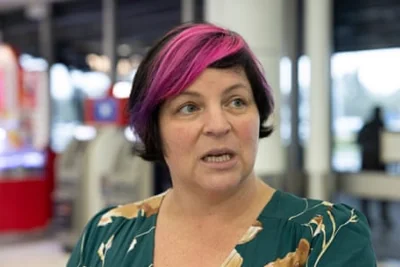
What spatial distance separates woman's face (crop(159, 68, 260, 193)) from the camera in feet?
3.87

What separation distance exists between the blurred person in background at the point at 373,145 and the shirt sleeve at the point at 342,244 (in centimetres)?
404

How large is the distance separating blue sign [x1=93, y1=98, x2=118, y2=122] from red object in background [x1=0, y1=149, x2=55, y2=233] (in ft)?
4.69

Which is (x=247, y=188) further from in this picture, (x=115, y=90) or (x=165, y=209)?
(x=115, y=90)

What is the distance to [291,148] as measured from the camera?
18.0 feet

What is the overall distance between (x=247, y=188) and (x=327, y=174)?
12.9ft

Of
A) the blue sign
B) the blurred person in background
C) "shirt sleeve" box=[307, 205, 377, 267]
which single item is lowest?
the blurred person in background

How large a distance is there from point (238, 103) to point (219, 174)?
0.15 m

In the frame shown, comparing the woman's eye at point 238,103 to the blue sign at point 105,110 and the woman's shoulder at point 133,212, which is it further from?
the blue sign at point 105,110

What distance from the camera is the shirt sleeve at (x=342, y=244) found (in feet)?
3.71

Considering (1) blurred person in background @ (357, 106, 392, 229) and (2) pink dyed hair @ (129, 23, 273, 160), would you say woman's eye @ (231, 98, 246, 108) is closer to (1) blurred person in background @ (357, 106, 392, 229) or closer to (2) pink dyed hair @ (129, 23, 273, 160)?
(2) pink dyed hair @ (129, 23, 273, 160)

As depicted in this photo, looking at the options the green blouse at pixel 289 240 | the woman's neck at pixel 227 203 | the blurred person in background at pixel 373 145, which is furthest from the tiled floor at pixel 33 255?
the woman's neck at pixel 227 203

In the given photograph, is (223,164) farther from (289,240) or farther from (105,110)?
(105,110)

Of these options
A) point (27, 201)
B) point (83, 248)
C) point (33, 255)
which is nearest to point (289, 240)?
point (83, 248)

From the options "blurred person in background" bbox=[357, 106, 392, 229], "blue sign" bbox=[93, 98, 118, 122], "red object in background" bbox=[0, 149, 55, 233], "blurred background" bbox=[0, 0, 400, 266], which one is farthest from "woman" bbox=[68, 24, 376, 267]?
"red object in background" bbox=[0, 149, 55, 233]
